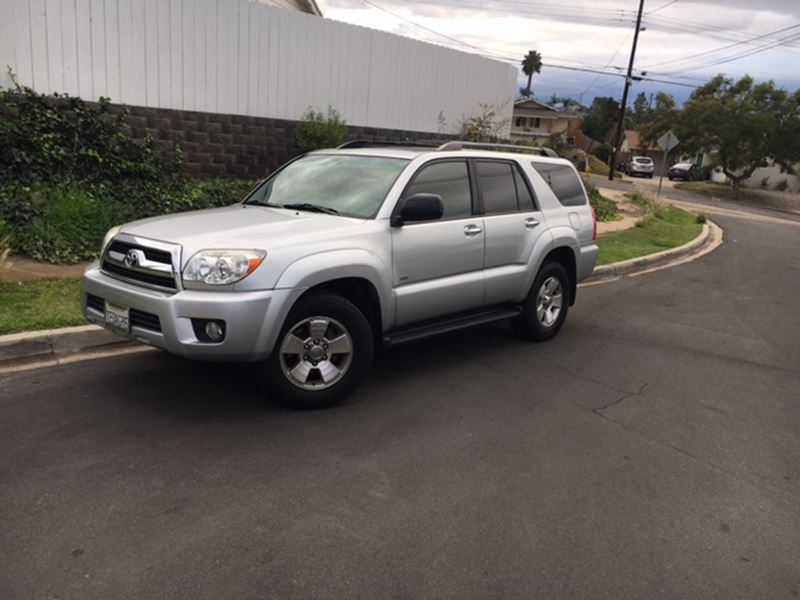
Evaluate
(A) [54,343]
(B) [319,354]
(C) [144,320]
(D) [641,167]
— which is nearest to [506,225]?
(B) [319,354]

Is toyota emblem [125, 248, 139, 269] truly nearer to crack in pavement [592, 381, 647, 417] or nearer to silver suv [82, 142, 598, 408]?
silver suv [82, 142, 598, 408]

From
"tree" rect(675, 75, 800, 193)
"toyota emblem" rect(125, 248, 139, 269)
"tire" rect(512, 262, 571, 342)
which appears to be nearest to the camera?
"toyota emblem" rect(125, 248, 139, 269)

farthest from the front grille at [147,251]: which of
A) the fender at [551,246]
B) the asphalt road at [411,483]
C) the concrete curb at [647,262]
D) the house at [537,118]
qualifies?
the house at [537,118]

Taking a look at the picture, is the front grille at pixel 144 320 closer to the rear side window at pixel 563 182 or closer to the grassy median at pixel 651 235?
the rear side window at pixel 563 182

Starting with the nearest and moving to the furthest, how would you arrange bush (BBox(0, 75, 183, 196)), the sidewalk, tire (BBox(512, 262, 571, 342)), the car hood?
the car hood
tire (BBox(512, 262, 571, 342))
the sidewalk
bush (BBox(0, 75, 183, 196))

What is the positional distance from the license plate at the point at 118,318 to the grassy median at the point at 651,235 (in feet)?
29.0

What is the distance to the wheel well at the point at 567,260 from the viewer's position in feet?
23.2

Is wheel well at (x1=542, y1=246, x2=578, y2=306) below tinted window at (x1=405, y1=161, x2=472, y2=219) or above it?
below

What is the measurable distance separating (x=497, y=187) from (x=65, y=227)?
5.35 m

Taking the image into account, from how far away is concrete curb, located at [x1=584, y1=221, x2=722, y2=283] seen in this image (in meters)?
11.4

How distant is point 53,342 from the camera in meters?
5.77

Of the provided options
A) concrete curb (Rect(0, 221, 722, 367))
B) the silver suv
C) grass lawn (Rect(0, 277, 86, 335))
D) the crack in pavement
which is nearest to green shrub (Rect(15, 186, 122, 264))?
grass lawn (Rect(0, 277, 86, 335))

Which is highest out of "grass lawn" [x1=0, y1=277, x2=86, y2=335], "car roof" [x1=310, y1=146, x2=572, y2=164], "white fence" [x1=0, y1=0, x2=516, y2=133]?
"white fence" [x1=0, y1=0, x2=516, y2=133]

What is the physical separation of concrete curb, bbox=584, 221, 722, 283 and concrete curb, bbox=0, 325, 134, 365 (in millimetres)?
6698
